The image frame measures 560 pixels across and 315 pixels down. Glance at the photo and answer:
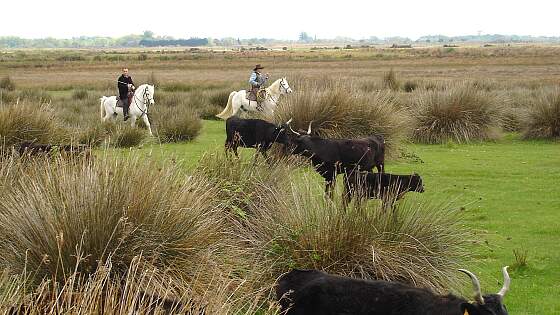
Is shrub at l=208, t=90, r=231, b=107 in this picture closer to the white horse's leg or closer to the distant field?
the distant field

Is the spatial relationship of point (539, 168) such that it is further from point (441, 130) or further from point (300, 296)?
point (300, 296)

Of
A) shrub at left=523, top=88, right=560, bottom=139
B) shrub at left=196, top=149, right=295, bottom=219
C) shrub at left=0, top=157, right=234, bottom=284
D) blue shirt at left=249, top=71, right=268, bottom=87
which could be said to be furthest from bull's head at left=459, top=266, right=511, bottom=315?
blue shirt at left=249, top=71, right=268, bottom=87

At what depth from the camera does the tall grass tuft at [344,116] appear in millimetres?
18062

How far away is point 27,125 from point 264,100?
10.0 m

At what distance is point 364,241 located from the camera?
7.29 m

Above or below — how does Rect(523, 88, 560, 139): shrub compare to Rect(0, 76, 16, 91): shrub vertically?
above

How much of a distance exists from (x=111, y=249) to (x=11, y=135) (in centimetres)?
984

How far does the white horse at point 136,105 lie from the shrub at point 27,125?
21.2 feet

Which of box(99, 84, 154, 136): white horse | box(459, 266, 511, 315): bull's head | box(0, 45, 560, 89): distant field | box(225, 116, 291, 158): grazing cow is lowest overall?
box(0, 45, 560, 89): distant field

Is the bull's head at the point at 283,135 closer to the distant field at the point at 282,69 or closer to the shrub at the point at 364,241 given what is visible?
the shrub at the point at 364,241

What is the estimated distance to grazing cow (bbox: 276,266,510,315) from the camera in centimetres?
569

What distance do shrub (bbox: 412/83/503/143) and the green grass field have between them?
0.63m

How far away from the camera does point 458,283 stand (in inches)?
291

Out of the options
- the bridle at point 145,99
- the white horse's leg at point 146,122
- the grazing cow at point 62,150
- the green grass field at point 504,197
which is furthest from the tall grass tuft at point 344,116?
the grazing cow at point 62,150
